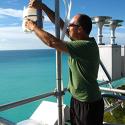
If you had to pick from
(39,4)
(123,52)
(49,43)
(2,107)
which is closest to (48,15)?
(39,4)

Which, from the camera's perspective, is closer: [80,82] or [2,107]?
[2,107]

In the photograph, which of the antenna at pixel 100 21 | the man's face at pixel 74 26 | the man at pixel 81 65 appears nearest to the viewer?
the man at pixel 81 65

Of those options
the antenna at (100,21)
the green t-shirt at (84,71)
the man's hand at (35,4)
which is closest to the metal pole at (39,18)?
the man's hand at (35,4)

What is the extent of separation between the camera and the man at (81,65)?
232 cm

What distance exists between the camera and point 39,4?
8.50 ft

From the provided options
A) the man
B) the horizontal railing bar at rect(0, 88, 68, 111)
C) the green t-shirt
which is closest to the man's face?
the man

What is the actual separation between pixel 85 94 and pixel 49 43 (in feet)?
1.53

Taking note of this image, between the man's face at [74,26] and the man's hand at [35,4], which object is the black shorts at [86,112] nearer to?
the man's face at [74,26]

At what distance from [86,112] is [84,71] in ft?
1.03

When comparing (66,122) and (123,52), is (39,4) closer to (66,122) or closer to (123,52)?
(66,122)

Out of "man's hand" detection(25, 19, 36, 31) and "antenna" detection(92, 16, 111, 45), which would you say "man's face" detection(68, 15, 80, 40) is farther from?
"antenna" detection(92, 16, 111, 45)

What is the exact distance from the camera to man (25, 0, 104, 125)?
2316 mm

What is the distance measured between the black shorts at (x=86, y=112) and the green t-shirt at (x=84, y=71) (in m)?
0.05

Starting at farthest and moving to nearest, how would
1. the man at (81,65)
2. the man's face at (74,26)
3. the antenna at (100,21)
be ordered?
the antenna at (100,21) < the man's face at (74,26) < the man at (81,65)
